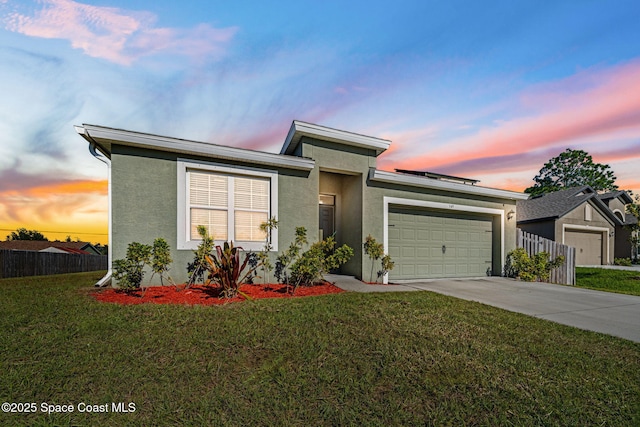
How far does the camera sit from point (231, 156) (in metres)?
6.83

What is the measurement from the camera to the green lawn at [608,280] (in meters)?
10.6

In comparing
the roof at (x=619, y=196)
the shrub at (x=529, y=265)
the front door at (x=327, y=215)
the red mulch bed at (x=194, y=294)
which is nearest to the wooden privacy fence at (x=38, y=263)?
the red mulch bed at (x=194, y=294)

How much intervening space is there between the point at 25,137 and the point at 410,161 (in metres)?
13.9

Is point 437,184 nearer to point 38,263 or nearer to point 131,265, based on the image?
point 131,265

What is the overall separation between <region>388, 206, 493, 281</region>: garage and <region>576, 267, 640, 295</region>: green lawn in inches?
158

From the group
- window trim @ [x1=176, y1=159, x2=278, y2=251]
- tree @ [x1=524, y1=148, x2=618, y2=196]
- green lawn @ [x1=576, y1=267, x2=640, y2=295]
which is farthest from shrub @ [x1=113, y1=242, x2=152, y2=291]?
tree @ [x1=524, y1=148, x2=618, y2=196]

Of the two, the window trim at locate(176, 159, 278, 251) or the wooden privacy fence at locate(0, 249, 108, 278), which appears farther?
the wooden privacy fence at locate(0, 249, 108, 278)

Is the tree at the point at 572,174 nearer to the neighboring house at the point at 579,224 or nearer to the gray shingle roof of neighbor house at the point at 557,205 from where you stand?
the neighboring house at the point at 579,224

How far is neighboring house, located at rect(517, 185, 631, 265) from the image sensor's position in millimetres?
17406

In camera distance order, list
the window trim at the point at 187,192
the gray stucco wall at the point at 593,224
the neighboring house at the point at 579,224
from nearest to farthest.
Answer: the window trim at the point at 187,192 → the gray stucco wall at the point at 593,224 → the neighboring house at the point at 579,224

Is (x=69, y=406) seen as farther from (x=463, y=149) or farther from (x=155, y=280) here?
(x=463, y=149)

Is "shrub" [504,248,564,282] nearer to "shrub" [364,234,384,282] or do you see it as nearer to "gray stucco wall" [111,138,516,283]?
"gray stucco wall" [111,138,516,283]

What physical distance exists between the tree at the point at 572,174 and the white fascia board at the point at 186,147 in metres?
38.6

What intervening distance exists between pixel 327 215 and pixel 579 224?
59.9 ft
